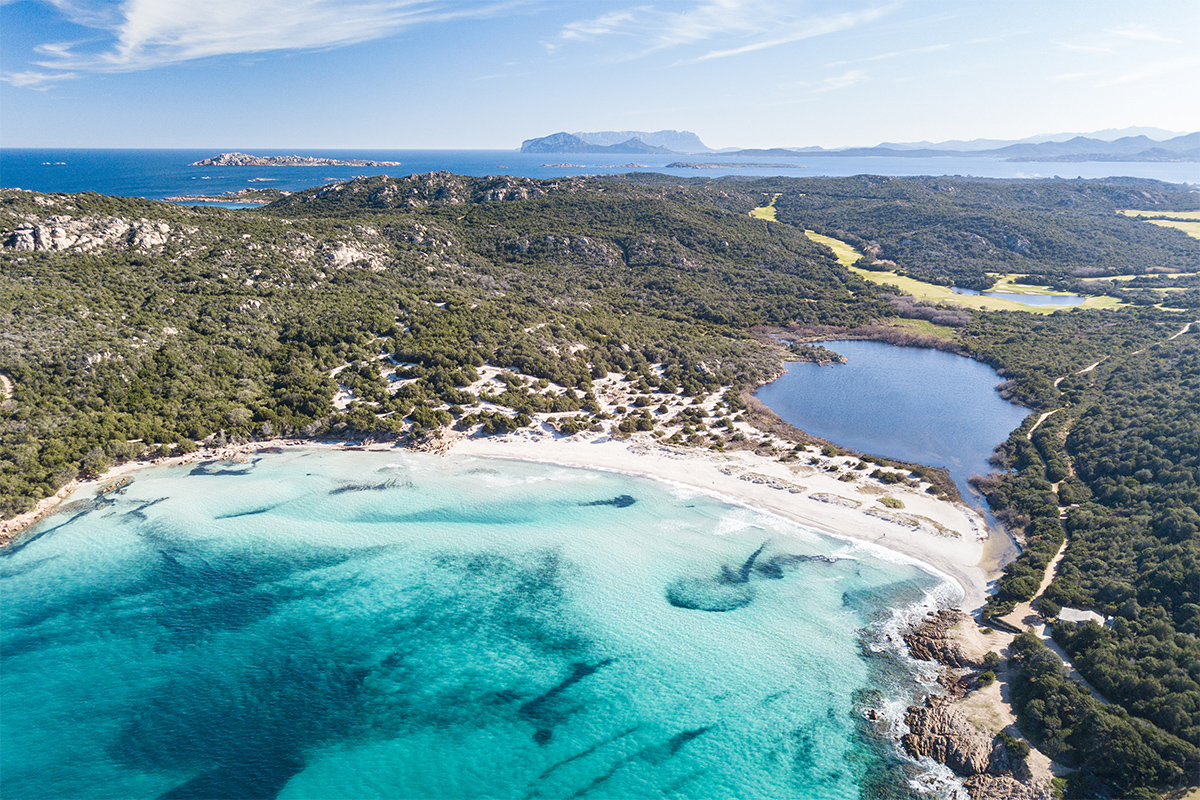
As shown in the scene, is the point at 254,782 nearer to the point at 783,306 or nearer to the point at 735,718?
the point at 735,718

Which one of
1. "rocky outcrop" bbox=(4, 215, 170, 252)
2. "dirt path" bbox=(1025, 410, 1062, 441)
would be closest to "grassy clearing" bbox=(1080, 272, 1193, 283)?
"dirt path" bbox=(1025, 410, 1062, 441)

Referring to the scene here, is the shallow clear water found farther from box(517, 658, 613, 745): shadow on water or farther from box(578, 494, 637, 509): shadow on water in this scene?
box(517, 658, 613, 745): shadow on water

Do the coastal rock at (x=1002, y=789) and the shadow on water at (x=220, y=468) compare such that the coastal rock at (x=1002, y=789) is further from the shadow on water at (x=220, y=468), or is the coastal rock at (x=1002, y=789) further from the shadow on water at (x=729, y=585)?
the shadow on water at (x=220, y=468)

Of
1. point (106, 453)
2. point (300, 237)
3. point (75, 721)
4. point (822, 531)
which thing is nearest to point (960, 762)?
point (822, 531)

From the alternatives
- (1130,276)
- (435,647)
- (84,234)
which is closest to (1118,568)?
(435,647)

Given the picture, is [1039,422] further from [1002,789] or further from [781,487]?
[1002,789]
